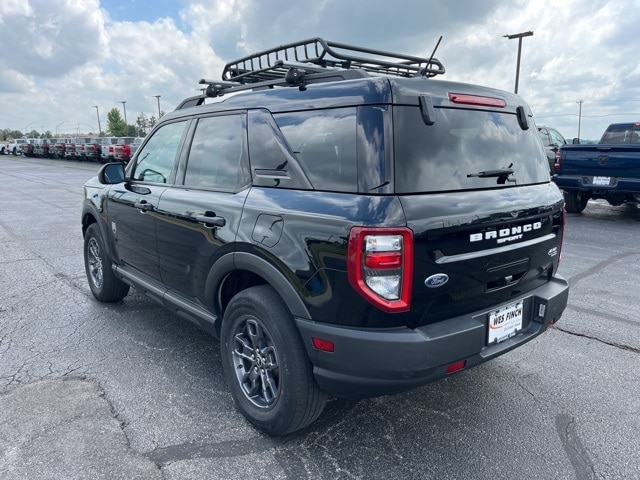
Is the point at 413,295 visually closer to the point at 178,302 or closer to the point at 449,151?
the point at 449,151

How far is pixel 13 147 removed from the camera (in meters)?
50.9

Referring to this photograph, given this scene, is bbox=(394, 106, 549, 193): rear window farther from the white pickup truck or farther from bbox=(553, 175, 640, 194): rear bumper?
the white pickup truck

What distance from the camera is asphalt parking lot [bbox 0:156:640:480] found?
248cm

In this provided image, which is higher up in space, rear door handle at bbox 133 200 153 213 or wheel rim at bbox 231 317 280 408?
rear door handle at bbox 133 200 153 213

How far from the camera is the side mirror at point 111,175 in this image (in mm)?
4305

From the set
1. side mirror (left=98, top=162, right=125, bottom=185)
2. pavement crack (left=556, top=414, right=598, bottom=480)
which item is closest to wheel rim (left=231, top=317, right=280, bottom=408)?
pavement crack (left=556, top=414, right=598, bottom=480)

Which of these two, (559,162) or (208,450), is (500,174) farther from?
(559,162)

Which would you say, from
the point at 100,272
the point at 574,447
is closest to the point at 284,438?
the point at 574,447

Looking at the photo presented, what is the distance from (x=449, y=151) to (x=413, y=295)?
2.64 feet

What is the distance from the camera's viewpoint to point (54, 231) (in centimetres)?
862

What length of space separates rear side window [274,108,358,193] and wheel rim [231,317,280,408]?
0.89 metres

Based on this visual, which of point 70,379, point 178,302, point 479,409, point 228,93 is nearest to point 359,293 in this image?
point 479,409

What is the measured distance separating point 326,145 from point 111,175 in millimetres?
2669

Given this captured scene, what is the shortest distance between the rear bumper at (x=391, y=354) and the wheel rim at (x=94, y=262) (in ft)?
10.6
